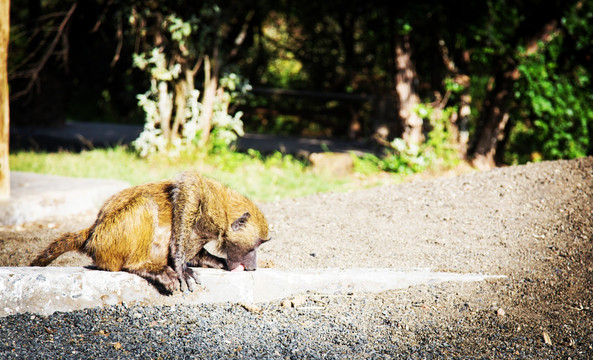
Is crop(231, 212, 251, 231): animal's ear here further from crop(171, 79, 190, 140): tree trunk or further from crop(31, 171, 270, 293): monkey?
crop(171, 79, 190, 140): tree trunk

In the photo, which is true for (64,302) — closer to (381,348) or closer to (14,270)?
(14,270)

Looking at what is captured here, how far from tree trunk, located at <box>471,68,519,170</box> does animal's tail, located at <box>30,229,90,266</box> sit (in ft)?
19.8

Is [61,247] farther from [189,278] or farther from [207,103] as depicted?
[207,103]

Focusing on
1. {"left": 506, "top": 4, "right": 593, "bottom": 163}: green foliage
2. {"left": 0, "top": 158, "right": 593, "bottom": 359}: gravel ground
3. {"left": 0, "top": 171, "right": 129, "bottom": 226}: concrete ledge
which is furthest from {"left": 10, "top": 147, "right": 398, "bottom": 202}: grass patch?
{"left": 506, "top": 4, "right": 593, "bottom": 163}: green foliage

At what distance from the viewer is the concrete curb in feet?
11.0

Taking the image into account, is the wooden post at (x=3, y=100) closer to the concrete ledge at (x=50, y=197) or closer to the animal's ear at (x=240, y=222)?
the concrete ledge at (x=50, y=197)

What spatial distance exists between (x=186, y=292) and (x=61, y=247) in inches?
34.1

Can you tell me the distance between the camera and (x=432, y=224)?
17.0 ft

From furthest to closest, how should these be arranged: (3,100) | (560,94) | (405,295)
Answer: (560,94) < (3,100) < (405,295)

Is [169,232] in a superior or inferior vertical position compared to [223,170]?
superior

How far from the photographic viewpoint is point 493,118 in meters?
8.16

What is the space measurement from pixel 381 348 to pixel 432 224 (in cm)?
221

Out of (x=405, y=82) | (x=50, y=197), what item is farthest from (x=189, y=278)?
(x=405, y=82)

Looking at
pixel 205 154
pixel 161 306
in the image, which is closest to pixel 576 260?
pixel 161 306
